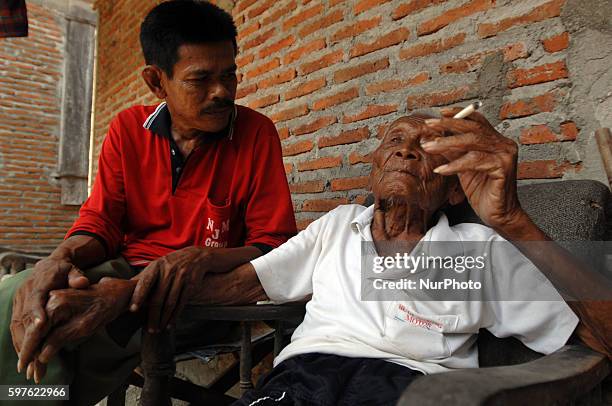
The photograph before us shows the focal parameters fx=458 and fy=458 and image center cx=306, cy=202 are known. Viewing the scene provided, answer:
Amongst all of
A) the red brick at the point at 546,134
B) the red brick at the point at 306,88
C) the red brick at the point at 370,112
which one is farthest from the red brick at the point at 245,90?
the red brick at the point at 546,134

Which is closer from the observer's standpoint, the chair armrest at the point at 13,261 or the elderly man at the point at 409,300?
the elderly man at the point at 409,300

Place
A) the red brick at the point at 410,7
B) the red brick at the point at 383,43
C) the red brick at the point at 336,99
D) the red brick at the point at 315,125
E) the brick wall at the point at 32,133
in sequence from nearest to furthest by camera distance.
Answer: the red brick at the point at 410,7 → the red brick at the point at 383,43 → the red brick at the point at 336,99 → the red brick at the point at 315,125 → the brick wall at the point at 32,133

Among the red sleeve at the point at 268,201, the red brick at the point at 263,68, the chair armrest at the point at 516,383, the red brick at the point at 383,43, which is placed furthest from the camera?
the red brick at the point at 263,68

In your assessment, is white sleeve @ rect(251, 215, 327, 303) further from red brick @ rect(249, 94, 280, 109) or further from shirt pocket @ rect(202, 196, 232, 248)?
red brick @ rect(249, 94, 280, 109)

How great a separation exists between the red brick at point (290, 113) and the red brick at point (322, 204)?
528 mm

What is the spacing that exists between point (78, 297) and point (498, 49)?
1.69m

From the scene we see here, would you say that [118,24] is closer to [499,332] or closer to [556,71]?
[556,71]

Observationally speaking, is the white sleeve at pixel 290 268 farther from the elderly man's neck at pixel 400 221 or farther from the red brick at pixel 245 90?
the red brick at pixel 245 90

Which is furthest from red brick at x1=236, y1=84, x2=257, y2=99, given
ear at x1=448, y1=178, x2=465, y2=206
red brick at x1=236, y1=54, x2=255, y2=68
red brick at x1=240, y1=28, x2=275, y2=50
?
ear at x1=448, y1=178, x2=465, y2=206

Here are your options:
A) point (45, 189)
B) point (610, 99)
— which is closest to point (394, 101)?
point (610, 99)

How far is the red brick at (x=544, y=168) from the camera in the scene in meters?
1.60

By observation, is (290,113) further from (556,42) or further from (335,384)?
(335,384)

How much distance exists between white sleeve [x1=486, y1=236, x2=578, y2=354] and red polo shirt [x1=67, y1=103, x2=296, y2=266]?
79cm

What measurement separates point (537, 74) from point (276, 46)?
169 cm
